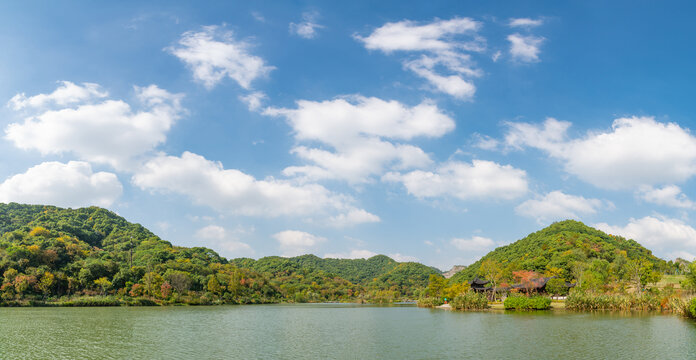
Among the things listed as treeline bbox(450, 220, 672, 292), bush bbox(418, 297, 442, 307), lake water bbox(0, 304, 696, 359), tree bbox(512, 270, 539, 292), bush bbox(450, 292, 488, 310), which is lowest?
bush bbox(418, 297, 442, 307)

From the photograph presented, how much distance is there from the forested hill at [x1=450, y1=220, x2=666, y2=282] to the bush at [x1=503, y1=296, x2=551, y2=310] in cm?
2608

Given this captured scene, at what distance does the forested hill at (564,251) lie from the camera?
93875mm

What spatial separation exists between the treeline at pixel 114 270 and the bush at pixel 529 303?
62.0 m

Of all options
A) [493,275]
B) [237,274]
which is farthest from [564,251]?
[237,274]

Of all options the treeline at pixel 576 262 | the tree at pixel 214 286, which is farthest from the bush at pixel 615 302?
the tree at pixel 214 286

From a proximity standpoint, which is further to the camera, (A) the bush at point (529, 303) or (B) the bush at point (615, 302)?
(A) the bush at point (529, 303)

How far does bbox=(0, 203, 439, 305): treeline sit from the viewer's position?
7362cm

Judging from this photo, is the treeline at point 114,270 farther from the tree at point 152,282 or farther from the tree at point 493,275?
the tree at point 493,275

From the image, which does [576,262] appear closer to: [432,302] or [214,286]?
[432,302]

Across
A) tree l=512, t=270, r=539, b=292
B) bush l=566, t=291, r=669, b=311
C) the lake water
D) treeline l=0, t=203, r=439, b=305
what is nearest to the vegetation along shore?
bush l=566, t=291, r=669, b=311

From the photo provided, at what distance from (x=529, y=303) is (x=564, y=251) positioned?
2079 inches

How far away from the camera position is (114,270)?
84188 millimetres

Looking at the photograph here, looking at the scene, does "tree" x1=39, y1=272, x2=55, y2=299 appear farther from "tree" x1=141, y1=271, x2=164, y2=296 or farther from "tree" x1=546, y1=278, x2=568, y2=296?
"tree" x1=546, y1=278, x2=568, y2=296

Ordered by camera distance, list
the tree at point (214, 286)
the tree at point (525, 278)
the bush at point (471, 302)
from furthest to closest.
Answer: the tree at point (214, 286) → the tree at point (525, 278) → the bush at point (471, 302)
